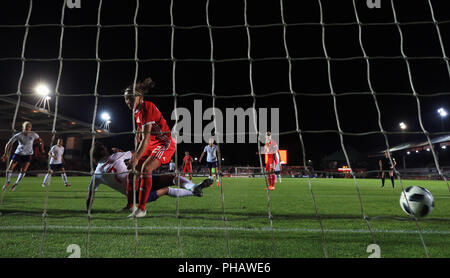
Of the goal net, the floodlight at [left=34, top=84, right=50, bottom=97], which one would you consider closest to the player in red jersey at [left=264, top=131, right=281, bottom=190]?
the goal net

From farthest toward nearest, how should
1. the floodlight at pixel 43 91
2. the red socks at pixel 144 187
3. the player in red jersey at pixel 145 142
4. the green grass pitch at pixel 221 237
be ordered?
the floodlight at pixel 43 91, the red socks at pixel 144 187, the player in red jersey at pixel 145 142, the green grass pitch at pixel 221 237

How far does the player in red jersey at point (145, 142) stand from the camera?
3051 mm

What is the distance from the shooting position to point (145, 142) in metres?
3.00

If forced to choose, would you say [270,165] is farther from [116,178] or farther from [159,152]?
[116,178]

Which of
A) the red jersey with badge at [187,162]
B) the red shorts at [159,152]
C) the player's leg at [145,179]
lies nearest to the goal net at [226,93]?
the player's leg at [145,179]

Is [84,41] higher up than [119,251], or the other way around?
[84,41]

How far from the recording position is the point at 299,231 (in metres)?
2.83

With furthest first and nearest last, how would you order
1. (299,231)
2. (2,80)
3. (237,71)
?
(2,80), (237,71), (299,231)

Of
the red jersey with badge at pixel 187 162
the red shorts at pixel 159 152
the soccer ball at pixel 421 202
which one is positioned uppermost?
the red jersey with badge at pixel 187 162

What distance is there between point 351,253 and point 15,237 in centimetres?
300

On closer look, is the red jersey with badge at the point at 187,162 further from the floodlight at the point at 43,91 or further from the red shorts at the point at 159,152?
the red shorts at the point at 159,152

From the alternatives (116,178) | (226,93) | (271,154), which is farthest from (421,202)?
(271,154)
